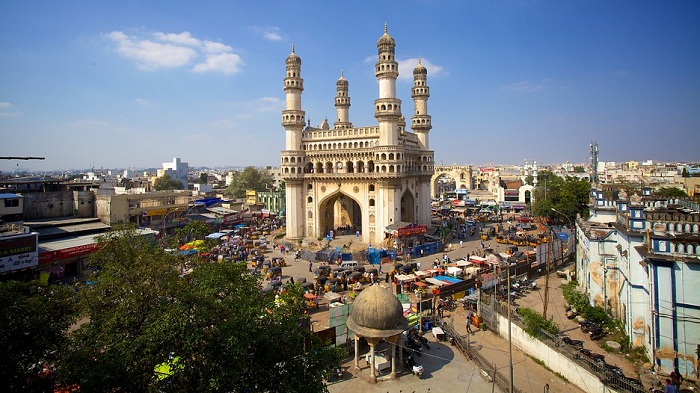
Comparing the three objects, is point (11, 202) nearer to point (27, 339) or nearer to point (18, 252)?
point (18, 252)

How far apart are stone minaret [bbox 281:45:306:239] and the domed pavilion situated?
28130mm

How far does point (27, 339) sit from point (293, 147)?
115 ft

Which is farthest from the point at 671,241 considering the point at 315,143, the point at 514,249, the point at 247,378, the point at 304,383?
the point at 315,143

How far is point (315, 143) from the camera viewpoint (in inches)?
1711

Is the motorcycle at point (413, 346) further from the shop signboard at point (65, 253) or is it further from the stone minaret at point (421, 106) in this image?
the stone minaret at point (421, 106)

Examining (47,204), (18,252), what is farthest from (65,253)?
(47,204)

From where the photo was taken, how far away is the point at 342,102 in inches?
2041

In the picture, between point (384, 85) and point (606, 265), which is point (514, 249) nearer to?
point (606, 265)

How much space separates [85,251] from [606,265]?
32.4 meters

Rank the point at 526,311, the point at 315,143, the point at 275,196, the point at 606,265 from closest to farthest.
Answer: the point at 526,311, the point at 606,265, the point at 315,143, the point at 275,196

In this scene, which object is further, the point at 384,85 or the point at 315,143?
the point at 315,143

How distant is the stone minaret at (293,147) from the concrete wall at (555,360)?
27.6 metres

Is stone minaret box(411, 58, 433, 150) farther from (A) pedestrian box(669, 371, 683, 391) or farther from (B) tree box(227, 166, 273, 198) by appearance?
(B) tree box(227, 166, 273, 198)

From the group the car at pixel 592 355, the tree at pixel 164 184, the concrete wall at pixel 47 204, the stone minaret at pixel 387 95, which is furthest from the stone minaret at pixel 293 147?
the tree at pixel 164 184
